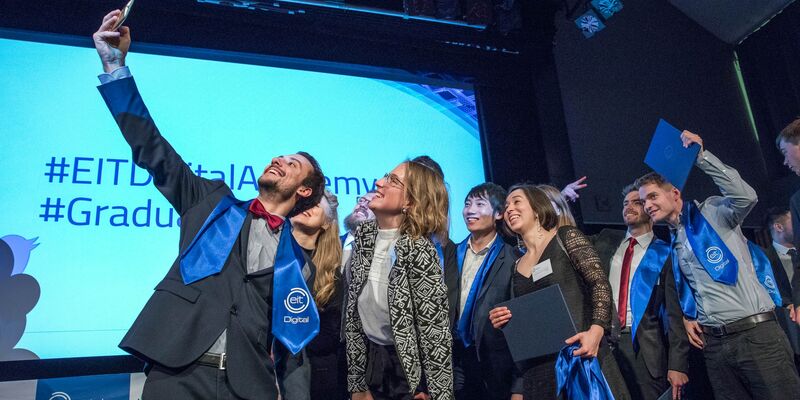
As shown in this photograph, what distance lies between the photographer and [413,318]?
2.05 metres

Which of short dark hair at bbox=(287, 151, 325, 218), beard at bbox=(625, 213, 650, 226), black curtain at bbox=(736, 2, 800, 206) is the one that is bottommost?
beard at bbox=(625, 213, 650, 226)

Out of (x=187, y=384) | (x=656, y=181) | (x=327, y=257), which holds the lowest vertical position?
(x=187, y=384)

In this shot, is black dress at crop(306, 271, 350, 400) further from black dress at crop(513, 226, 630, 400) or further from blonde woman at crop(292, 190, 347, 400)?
black dress at crop(513, 226, 630, 400)

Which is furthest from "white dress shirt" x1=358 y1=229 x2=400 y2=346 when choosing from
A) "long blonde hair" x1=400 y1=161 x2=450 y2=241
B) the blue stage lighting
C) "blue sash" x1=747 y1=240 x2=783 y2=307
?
the blue stage lighting

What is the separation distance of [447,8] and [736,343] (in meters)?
3.03

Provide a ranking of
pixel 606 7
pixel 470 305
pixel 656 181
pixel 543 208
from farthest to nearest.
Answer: pixel 606 7 → pixel 656 181 → pixel 470 305 → pixel 543 208

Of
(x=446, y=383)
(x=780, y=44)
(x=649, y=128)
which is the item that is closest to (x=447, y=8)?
(x=649, y=128)

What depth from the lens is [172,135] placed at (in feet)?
11.3

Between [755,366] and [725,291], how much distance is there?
14.6 inches

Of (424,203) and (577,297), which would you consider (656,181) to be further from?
(424,203)

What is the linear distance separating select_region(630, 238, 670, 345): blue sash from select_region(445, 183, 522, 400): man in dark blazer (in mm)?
787

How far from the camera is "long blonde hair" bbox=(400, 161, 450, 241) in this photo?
225 cm

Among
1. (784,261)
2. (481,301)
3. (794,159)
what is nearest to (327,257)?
(481,301)

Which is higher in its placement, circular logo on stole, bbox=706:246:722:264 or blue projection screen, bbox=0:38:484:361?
blue projection screen, bbox=0:38:484:361
